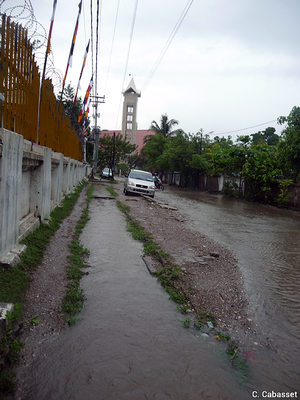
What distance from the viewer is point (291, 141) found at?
15969 mm

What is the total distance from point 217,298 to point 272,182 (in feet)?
56.3

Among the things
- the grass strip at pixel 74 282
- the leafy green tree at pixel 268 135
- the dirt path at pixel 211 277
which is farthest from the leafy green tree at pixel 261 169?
the leafy green tree at pixel 268 135

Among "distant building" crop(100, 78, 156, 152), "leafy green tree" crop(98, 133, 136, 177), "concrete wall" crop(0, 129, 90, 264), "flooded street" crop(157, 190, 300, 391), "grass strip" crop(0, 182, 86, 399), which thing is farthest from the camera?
"distant building" crop(100, 78, 156, 152)

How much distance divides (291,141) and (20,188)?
47.5 ft

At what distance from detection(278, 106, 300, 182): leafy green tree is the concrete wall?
12.5m

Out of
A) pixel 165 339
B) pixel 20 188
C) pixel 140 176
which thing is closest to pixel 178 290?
pixel 165 339

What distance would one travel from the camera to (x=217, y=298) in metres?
4.26

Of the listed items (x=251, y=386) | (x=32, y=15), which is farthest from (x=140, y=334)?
(x=32, y=15)

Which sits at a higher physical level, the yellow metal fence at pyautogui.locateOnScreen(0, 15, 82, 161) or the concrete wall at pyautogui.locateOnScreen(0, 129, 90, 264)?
the yellow metal fence at pyautogui.locateOnScreen(0, 15, 82, 161)

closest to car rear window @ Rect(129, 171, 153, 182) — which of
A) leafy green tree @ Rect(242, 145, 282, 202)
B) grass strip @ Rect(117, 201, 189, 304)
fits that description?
leafy green tree @ Rect(242, 145, 282, 202)

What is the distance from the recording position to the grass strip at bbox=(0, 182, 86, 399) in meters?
2.40

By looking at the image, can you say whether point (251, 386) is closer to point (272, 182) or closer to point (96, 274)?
point (96, 274)

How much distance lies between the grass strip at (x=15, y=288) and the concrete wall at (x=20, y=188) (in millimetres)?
213

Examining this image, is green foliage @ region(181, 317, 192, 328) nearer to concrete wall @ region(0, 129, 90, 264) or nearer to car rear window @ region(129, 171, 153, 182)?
concrete wall @ region(0, 129, 90, 264)
